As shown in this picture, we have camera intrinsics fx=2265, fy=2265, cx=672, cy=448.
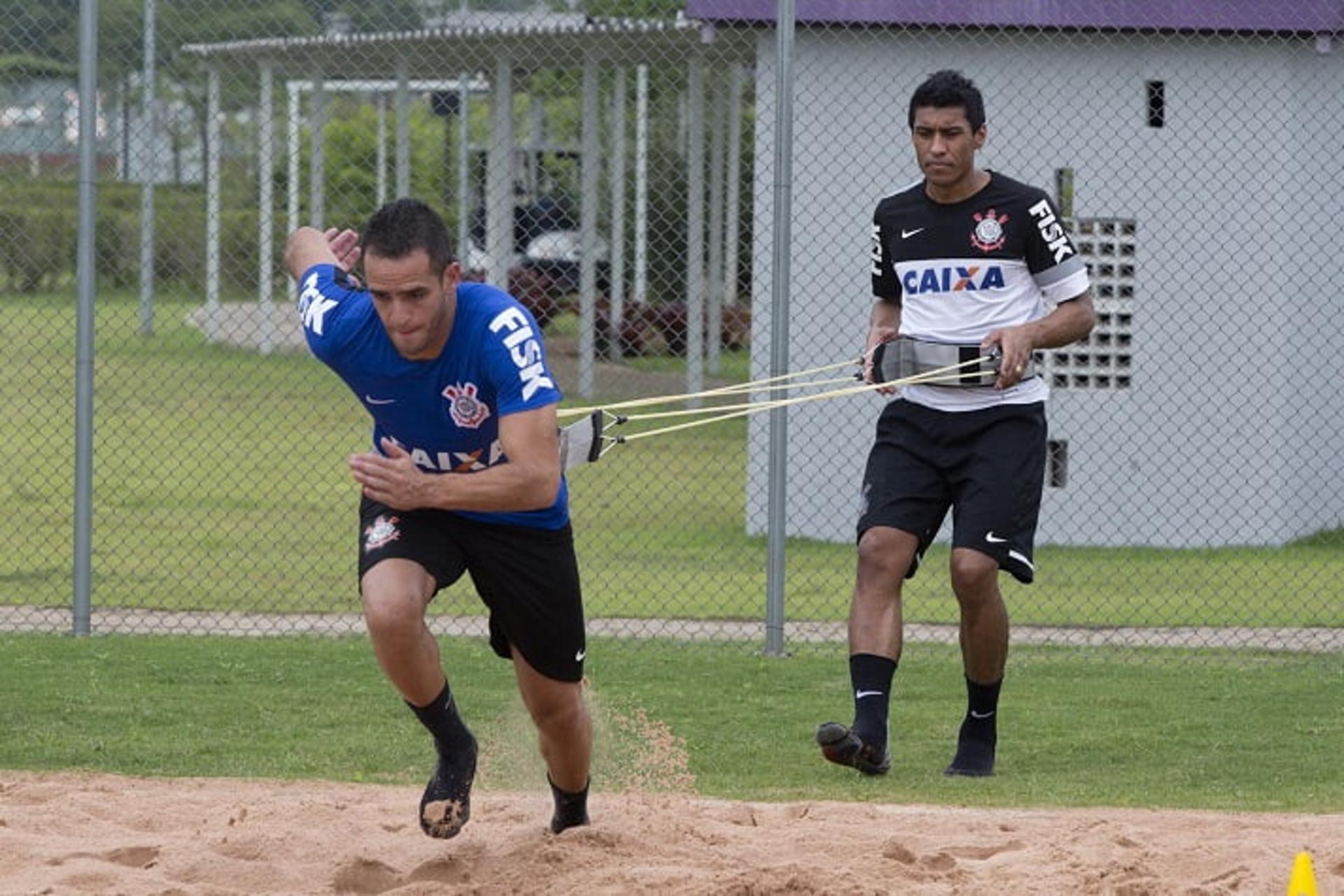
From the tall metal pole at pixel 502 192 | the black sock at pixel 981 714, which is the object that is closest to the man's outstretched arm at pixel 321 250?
the black sock at pixel 981 714

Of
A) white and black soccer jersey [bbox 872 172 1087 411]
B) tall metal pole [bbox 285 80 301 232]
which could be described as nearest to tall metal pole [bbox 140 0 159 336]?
tall metal pole [bbox 285 80 301 232]

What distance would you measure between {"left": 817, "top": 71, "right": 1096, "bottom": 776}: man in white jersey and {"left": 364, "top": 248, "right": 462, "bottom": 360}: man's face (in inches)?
89.0

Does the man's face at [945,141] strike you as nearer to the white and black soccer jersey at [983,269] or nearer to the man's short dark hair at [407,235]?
the white and black soccer jersey at [983,269]

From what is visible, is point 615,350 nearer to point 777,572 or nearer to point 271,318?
point 271,318

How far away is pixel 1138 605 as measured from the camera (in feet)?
38.2

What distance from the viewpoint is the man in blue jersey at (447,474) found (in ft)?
17.8

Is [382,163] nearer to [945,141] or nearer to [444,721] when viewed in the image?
[945,141]

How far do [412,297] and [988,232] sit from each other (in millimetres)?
2524

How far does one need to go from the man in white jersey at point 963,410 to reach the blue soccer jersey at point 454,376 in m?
1.84

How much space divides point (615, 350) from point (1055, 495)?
10350 mm

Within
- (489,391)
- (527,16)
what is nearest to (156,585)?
(489,391)

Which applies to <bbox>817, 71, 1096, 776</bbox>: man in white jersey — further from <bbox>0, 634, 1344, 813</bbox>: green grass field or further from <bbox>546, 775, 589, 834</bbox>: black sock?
<bbox>546, 775, 589, 834</bbox>: black sock

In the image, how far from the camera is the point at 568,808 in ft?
20.5

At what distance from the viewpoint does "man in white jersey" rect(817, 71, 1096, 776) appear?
7215 millimetres
